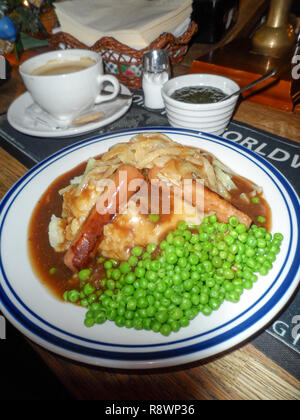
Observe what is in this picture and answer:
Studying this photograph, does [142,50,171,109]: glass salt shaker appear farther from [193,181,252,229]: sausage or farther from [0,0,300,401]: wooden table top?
[0,0,300,401]: wooden table top

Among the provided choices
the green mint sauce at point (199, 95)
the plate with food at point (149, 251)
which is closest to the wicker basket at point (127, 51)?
the green mint sauce at point (199, 95)

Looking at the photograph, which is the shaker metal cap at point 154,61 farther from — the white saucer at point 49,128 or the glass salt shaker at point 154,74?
the white saucer at point 49,128

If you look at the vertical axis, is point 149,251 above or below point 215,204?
below

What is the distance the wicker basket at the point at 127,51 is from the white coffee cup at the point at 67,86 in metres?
0.53

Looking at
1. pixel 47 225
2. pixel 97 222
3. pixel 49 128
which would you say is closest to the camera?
pixel 97 222

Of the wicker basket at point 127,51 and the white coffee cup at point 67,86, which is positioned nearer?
the white coffee cup at point 67,86

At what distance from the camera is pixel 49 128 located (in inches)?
140

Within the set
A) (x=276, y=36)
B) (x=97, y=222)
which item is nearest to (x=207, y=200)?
(x=97, y=222)

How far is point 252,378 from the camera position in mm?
1660

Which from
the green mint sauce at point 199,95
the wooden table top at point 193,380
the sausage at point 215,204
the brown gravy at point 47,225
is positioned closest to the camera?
the wooden table top at point 193,380

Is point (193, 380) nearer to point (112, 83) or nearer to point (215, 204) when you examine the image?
point (215, 204)

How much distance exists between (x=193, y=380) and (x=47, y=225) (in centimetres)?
158

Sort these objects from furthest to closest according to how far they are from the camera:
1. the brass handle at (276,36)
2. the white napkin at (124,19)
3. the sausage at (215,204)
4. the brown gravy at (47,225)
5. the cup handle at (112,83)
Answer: the brass handle at (276,36) < the white napkin at (124,19) < the cup handle at (112,83) < the sausage at (215,204) < the brown gravy at (47,225)

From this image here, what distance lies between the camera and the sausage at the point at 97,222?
7.15ft
